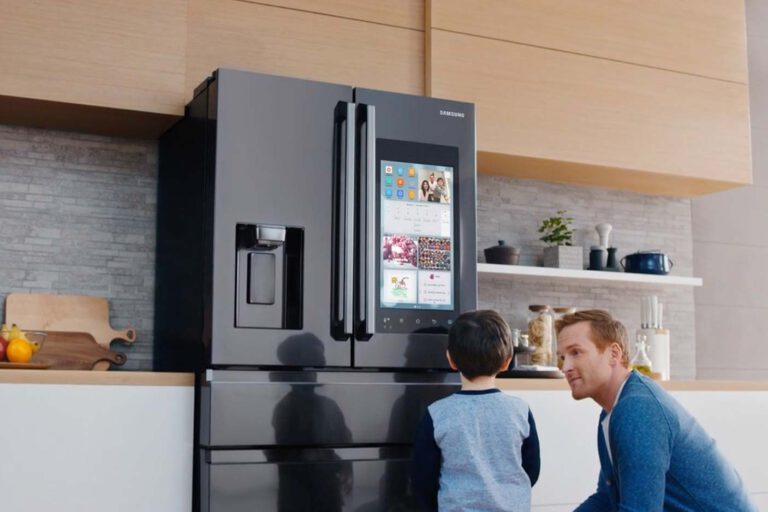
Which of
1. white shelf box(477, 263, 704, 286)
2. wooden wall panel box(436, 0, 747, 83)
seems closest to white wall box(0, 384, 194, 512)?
white shelf box(477, 263, 704, 286)

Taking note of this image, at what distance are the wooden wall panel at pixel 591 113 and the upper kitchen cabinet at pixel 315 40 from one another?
0.41ft

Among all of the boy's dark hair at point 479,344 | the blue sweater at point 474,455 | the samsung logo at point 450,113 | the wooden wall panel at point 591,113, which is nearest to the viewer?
Answer: the blue sweater at point 474,455

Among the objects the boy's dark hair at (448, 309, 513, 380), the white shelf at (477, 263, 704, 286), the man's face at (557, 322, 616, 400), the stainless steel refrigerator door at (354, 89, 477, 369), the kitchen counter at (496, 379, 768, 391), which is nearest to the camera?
the man's face at (557, 322, 616, 400)

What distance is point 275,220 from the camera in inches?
117

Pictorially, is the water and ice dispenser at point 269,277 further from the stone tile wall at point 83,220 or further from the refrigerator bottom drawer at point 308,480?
the stone tile wall at point 83,220

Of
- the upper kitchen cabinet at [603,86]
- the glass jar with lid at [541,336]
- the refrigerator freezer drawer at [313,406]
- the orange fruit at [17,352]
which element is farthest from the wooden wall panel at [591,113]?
the orange fruit at [17,352]

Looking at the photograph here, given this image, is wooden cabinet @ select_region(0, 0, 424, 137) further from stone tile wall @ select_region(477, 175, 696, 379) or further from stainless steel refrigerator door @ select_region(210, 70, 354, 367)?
stone tile wall @ select_region(477, 175, 696, 379)

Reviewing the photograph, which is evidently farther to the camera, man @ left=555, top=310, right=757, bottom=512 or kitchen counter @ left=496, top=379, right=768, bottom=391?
kitchen counter @ left=496, top=379, right=768, bottom=391

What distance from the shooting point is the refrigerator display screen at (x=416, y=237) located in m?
3.09

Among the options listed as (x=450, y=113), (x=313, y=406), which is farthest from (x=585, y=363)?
(x=450, y=113)

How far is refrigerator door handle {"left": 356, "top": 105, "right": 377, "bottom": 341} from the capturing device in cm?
299

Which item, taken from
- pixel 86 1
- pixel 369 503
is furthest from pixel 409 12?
pixel 369 503

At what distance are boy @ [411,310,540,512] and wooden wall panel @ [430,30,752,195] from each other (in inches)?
51.4

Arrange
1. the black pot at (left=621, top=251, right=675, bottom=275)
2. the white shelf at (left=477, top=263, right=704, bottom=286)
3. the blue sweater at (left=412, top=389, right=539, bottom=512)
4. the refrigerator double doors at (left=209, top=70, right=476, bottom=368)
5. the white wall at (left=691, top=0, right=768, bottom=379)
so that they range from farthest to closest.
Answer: the white wall at (left=691, top=0, right=768, bottom=379), the black pot at (left=621, top=251, right=675, bottom=275), the white shelf at (left=477, top=263, right=704, bottom=286), the refrigerator double doors at (left=209, top=70, right=476, bottom=368), the blue sweater at (left=412, top=389, right=539, bottom=512)
